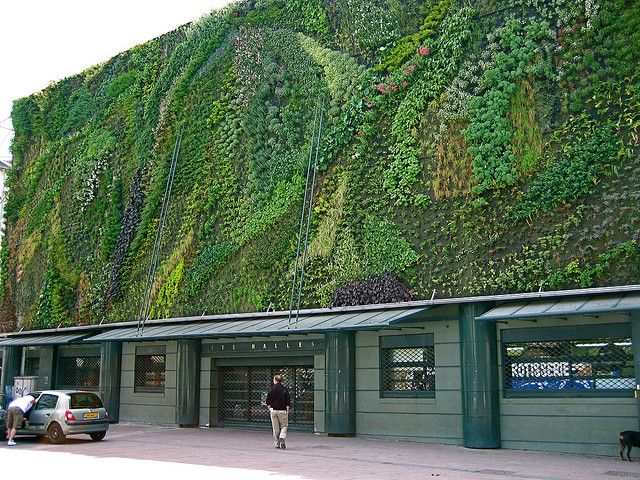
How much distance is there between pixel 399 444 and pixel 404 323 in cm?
285

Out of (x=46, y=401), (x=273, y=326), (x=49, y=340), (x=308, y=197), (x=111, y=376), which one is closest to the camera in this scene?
(x=46, y=401)

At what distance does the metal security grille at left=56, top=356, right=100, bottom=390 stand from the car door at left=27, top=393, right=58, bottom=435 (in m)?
7.56

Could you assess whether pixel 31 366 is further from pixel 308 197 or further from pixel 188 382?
pixel 308 197

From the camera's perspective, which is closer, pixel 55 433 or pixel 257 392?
pixel 55 433

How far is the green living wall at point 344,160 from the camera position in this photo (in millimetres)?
16016

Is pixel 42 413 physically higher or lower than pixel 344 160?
lower

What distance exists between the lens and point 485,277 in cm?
1686

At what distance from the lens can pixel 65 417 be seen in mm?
17859

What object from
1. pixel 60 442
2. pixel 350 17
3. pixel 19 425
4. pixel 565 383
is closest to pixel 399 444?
pixel 565 383

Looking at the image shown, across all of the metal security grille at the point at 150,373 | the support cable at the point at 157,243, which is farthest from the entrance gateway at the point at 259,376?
the support cable at the point at 157,243

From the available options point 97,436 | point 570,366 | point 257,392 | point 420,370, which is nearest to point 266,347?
point 257,392

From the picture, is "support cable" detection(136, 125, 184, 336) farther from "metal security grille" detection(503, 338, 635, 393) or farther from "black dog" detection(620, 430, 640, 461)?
"black dog" detection(620, 430, 640, 461)

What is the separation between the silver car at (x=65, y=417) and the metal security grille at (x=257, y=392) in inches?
181

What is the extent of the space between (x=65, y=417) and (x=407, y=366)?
841cm
